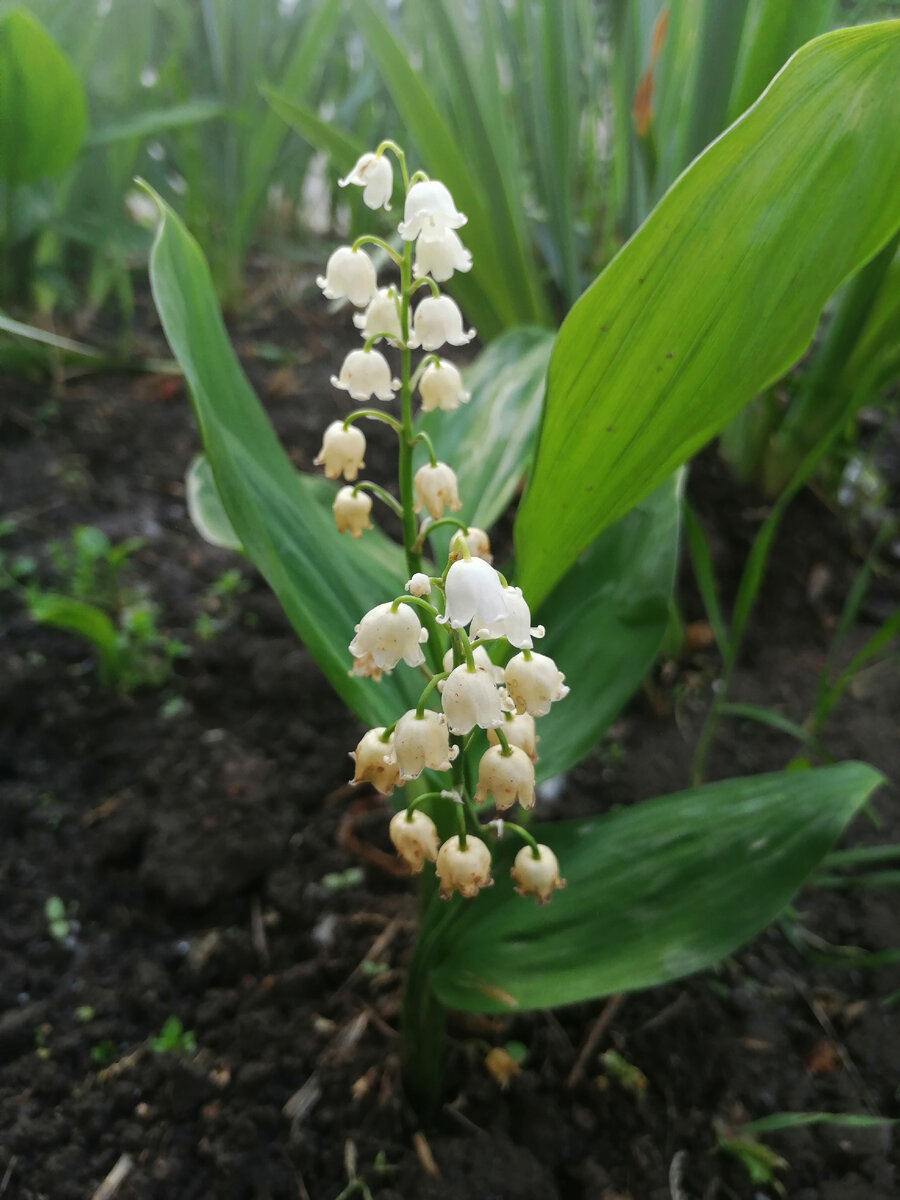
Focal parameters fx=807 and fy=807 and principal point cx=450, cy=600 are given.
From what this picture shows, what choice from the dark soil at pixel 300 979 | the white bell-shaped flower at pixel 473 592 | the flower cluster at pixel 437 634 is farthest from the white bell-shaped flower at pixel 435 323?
the dark soil at pixel 300 979

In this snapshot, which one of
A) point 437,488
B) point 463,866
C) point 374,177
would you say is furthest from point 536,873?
point 374,177

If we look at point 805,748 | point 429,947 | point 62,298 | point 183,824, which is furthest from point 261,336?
point 429,947

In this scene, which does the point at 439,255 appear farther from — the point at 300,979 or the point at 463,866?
the point at 300,979

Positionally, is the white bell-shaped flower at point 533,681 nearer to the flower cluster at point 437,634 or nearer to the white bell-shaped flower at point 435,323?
the flower cluster at point 437,634

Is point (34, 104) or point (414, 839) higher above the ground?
point (34, 104)

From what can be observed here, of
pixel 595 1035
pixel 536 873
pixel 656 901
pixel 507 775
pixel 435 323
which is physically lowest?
pixel 595 1035

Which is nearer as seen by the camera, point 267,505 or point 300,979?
point 267,505

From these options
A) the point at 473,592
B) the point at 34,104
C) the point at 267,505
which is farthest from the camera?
the point at 34,104

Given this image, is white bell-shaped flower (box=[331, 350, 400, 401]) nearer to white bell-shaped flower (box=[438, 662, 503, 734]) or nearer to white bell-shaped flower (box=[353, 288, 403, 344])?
white bell-shaped flower (box=[353, 288, 403, 344])

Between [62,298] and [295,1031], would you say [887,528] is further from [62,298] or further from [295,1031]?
[62,298]
